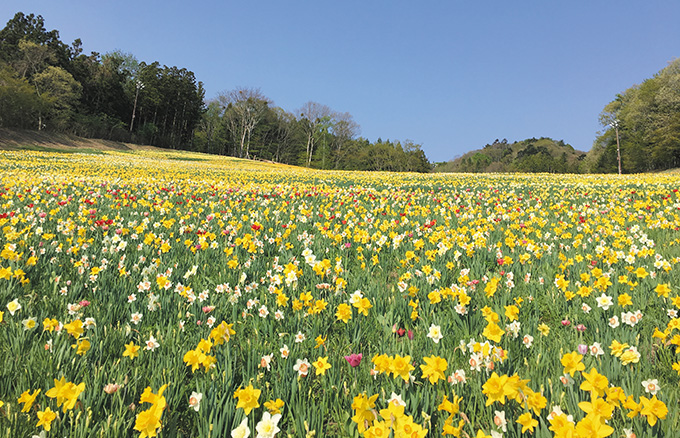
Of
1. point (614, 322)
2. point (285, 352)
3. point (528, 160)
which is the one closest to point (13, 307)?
point (285, 352)

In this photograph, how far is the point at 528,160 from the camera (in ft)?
330

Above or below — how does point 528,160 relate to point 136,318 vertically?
above

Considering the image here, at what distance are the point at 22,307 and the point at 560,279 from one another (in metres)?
3.92

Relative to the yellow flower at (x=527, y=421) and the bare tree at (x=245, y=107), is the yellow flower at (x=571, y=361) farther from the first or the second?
the bare tree at (x=245, y=107)

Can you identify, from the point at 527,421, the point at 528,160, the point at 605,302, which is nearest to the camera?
the point at 527,421

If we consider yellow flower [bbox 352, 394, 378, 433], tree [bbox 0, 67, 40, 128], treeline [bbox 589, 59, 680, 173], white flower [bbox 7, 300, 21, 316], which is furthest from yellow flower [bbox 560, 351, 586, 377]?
treeline [bbox 589, 59, 680, 173]

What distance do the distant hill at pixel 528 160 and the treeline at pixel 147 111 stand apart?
31666 mm

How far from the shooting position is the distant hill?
3642 inches

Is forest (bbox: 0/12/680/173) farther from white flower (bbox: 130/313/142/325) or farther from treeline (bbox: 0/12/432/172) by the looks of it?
white flower (bbox: 130/313/142/325)

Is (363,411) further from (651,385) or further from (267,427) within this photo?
(651,385)

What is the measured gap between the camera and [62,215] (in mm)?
5184

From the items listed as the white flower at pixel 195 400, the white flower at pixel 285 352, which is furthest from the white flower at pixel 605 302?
the white flower at pixel 195 400

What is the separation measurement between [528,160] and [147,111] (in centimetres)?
10250

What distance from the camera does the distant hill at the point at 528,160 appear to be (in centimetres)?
9250
